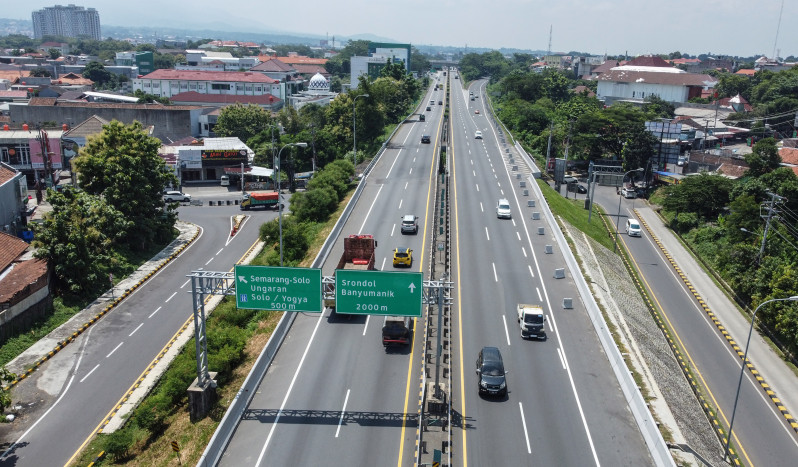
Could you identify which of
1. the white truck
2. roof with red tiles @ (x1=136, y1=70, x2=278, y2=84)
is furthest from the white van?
roof with red tiles @ (x1=136, y1=70, x2=278, y2=84)

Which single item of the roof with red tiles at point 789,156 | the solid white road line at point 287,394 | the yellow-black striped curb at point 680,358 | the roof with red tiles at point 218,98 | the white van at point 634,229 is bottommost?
the yellow-black striped curb at point 680,358

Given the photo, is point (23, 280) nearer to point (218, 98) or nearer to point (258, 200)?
point (258, 200)

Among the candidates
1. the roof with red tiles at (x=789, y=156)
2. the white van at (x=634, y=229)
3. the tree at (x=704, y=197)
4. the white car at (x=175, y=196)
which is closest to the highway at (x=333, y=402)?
the white car at (x=175, y=196)

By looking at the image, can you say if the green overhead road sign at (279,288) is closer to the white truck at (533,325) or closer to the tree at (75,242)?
the white truck at (533,325)

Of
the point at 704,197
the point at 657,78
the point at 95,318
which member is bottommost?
the point at 95,318

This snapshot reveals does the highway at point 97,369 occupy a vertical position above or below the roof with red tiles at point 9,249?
below

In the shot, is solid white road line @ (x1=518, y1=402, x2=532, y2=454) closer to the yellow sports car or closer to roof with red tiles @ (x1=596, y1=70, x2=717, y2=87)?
the yellow sports car

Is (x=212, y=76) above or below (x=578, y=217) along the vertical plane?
above

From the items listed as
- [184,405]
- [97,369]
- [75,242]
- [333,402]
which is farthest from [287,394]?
[75,242]

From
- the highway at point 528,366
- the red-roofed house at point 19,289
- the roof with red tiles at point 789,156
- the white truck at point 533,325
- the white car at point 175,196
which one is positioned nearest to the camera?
the highway at point 528,366
